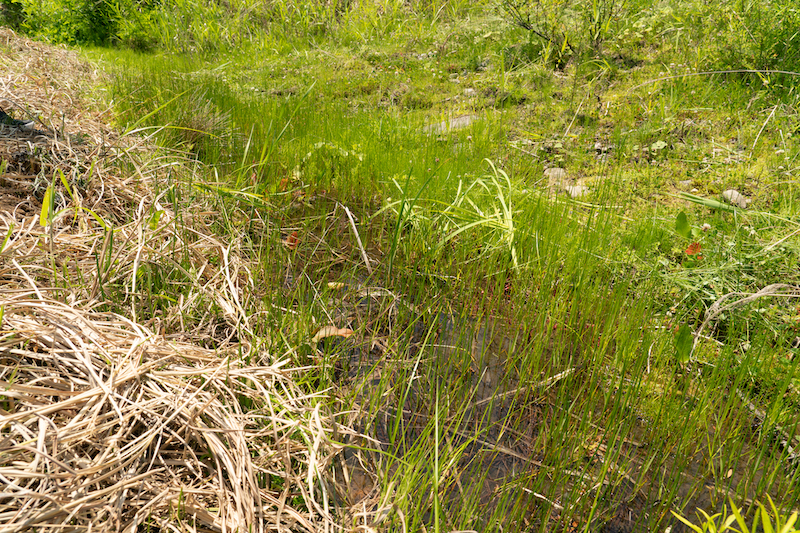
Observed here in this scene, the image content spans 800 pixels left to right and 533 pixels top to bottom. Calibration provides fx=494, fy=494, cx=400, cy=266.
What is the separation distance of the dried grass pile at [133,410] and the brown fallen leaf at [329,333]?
7.8 inches

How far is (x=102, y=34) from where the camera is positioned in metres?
10.2

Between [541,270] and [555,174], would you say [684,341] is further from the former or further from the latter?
[555,174]

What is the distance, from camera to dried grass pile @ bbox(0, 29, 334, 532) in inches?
47.2

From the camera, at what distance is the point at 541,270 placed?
8.13 ft

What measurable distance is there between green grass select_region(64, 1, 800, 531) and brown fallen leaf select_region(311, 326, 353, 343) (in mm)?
55

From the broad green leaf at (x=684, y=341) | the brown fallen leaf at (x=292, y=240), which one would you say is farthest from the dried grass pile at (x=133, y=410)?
the broad green leaf at (x=684, y=341)

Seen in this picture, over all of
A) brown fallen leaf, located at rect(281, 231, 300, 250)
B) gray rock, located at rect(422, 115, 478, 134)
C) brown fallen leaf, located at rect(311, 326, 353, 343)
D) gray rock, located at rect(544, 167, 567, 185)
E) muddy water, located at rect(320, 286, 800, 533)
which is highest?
gray rock, located at rect(422, 115, 478, 134)

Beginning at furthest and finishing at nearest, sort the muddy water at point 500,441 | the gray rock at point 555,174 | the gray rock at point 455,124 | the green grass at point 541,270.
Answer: the gray rock at point 455,124 → the gray rock at point 555,174 → the green grass at point 541,270 → the muddy water at point 500,441

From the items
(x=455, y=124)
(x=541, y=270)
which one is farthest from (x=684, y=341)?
(x=455, y=124)

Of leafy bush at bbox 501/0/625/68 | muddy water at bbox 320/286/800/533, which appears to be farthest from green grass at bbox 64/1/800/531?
leafy bush at bbox 501/0/625/68

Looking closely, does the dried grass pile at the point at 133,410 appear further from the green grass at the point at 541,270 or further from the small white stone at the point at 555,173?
the small white stone at the point at 555,173

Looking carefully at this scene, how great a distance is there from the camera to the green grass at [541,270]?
5.49 ft

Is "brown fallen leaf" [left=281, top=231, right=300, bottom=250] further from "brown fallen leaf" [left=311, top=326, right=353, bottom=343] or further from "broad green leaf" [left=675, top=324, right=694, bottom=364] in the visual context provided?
"broad green leaf" [left=675, top=324, right=694, bottom=364]

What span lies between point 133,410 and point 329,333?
810mm
